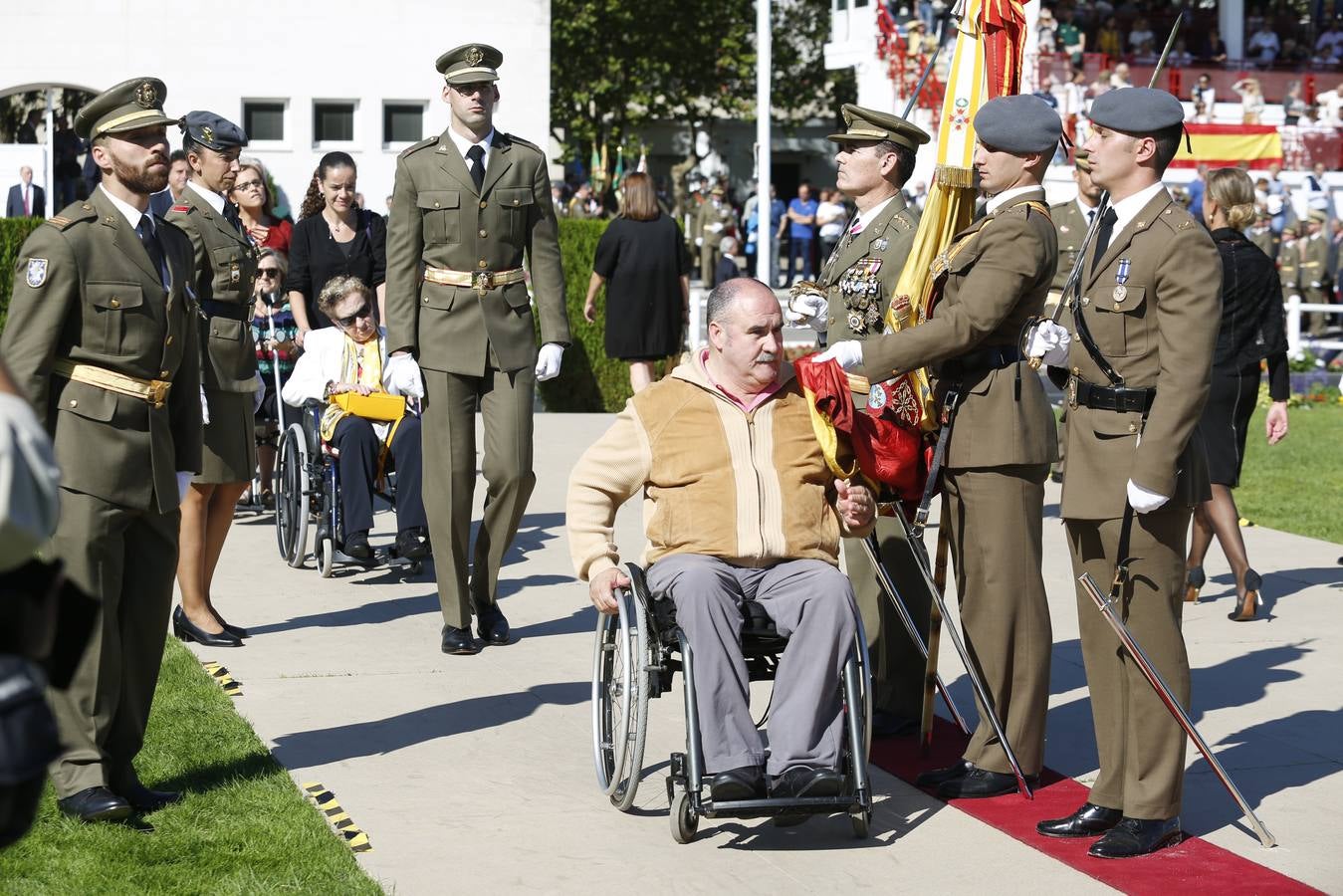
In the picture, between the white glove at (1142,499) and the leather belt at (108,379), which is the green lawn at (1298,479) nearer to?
the white glove at (1142,499)

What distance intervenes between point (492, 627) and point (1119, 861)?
3.43 metres

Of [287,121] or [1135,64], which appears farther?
[1135,64]

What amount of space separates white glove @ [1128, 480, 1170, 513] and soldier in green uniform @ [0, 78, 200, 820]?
268cm

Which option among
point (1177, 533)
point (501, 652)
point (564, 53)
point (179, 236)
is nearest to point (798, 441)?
point (1177, 533)

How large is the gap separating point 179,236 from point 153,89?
44cm

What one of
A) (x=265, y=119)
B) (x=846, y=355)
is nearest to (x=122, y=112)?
(x=846, y=355)

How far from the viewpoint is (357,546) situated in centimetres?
908

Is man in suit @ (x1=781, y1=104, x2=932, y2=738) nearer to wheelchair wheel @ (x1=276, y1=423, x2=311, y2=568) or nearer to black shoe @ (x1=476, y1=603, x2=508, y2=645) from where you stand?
black shoe @ (x1=476, y1=603, x2=508, y2=645)

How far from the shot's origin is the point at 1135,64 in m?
36.5

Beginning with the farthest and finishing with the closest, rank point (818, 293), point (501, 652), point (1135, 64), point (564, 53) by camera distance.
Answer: point (564, 53) → point (1135, 64) → point (501, 652) → point (818, 293)

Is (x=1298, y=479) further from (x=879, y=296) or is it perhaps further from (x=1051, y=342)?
(x=1051, y=342)

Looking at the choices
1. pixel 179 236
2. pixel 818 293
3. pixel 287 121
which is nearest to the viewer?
pixel 179 236

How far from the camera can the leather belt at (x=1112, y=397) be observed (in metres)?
5.13

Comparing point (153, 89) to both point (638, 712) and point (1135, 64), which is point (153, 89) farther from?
point (1135, 64)
